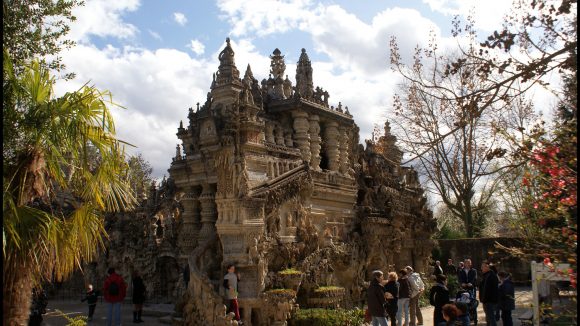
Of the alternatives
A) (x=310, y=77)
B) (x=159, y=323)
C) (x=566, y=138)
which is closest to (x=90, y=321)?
(x=159, y=323)

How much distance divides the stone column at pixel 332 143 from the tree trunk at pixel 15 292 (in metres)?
13.3

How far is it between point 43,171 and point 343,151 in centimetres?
1380

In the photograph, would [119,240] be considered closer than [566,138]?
No

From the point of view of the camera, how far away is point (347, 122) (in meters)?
19.9

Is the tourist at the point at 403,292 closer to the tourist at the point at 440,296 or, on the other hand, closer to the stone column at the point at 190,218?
the tourist at the point at 440,296

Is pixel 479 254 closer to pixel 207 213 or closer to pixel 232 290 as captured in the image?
pixel 207 213

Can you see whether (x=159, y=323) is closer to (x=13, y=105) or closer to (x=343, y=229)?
(x=343, y=229)

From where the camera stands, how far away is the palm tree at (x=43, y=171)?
20.8 ft

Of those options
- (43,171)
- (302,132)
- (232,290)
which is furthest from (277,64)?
(43,171)

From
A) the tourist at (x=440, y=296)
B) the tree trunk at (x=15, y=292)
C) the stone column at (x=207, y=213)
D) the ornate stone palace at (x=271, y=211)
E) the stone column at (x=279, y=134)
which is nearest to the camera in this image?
the tree trunk at (x=15, y=292)

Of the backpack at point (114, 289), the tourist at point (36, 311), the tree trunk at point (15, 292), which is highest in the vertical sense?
the tree trunk at point (15, 292)

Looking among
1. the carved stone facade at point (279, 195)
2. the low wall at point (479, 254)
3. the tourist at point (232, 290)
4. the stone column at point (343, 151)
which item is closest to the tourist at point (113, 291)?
the carved stone facade at point (279, 195)

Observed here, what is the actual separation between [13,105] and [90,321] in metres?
11.4

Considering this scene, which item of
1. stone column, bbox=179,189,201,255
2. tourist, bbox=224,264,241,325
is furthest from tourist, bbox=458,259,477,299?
stone column, bbox=179,189,201,255
